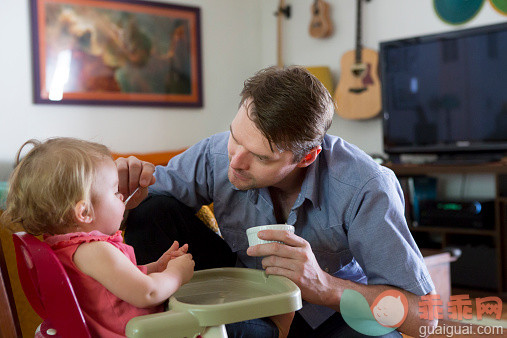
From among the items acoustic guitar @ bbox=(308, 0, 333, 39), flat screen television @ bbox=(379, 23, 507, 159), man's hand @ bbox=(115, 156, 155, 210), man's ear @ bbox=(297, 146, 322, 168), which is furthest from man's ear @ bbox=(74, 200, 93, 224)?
acoustic guitar @ bbox=(308, 0, 333, 39)

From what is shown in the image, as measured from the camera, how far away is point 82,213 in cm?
109

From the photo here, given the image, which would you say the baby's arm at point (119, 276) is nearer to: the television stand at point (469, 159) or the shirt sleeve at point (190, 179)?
the shirt sleeve at point (190, 179)

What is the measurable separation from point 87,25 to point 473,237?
284 cm

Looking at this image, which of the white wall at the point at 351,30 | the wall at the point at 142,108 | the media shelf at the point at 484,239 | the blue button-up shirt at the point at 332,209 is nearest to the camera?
the blue button-up shirt at the point at 332,209

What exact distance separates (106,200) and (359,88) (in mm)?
3097

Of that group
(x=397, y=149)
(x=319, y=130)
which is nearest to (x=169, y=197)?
(x=319, y=130)

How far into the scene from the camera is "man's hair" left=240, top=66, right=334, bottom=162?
4.27 feet

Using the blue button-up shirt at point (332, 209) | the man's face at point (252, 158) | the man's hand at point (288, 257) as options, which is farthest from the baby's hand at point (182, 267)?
the blue button-up shirt at point (332, 209)

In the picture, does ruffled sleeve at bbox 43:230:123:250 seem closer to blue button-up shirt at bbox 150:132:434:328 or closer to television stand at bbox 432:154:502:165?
blue button-up shirt at bbox 150:132:434:328

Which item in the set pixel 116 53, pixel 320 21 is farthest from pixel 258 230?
pixel 320 21

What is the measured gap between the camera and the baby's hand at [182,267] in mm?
1125

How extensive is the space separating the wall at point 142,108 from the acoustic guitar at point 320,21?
0.66m

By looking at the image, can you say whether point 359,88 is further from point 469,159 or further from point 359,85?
point 469,159

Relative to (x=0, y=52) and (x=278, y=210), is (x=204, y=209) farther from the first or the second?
(x=0, y=52)
